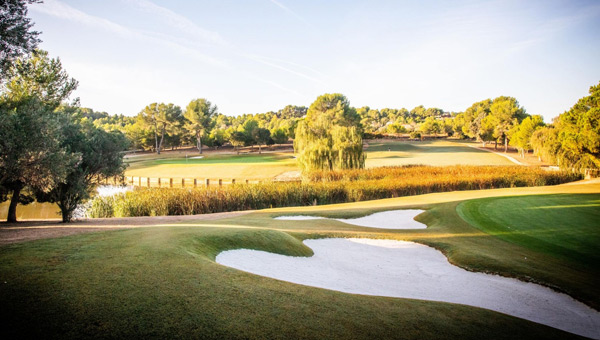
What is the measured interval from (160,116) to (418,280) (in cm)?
7778

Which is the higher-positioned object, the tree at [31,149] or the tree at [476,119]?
the tree at [476,119]

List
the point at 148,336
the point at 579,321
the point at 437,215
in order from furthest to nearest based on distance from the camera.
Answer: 1. the point at 437,215
2. the point at 579,321
3. the point at 148,336

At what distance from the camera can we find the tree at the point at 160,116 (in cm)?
7506

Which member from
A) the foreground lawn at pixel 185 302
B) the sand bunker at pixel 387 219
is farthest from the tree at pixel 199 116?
the foreground lawn at pixel 185 302

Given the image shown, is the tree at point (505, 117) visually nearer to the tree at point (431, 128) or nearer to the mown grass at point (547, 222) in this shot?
the tree at point (431, 128)

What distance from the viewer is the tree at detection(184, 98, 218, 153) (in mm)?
74250

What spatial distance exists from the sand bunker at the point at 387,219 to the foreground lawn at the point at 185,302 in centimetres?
613

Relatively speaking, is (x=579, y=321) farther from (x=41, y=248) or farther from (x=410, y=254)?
(x=41, y=248)

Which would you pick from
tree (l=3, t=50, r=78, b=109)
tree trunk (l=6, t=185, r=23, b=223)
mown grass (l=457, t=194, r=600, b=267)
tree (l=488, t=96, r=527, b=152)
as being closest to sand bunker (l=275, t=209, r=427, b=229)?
mown grass (l=457, t=194, r=600, b=267)

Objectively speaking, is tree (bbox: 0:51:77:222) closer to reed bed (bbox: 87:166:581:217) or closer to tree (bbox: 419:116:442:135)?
reed bed (bbox: 87:166:581:217)

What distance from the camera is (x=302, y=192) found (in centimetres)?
2164

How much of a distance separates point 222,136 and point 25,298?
85239 mm

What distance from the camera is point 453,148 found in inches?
2714

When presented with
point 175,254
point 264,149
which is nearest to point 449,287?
point 175,254
